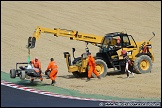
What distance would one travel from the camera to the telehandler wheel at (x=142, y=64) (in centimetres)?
2236

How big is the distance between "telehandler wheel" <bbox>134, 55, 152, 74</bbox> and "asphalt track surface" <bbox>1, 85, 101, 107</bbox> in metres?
6.91

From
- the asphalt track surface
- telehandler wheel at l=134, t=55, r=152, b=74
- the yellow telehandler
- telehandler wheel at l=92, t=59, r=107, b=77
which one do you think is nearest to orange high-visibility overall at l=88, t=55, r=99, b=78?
telehandler wheel at l=92, t=59, r=107, b=77

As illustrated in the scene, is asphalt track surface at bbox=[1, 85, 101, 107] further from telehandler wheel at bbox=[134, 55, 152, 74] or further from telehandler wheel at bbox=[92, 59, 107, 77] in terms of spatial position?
telehandler wheel at bbox=[134, 55, 152, 74]

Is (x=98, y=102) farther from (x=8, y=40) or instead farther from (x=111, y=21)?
(x=111, y=21)

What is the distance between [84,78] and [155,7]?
31.3 meters

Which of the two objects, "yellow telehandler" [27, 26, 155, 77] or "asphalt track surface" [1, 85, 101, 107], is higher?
"yellow telehandler" [27, 26, 155, 77]

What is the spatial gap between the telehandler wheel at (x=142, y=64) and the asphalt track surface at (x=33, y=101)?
691 cm

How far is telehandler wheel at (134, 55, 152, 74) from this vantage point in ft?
73.4

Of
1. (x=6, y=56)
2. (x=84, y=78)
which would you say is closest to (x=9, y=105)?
(x=84, y=78)

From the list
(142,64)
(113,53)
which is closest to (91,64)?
(113,53)

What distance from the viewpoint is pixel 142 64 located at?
74.4 feet

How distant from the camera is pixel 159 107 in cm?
1442

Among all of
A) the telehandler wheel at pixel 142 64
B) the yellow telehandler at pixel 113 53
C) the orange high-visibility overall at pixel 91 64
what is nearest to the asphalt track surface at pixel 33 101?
the orange high-visibility overall at pixel 91 64

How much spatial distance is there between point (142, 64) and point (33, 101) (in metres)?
8.77
